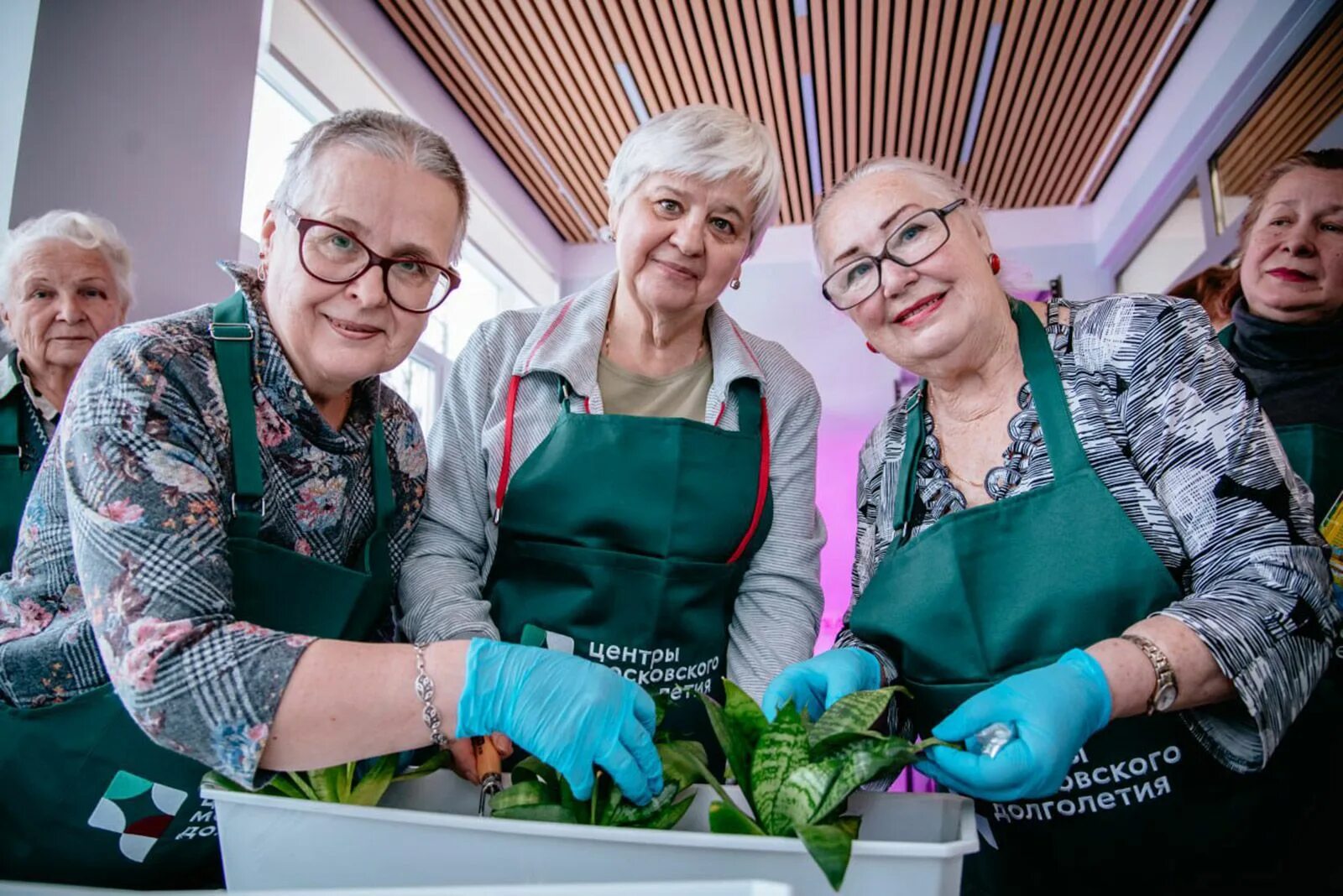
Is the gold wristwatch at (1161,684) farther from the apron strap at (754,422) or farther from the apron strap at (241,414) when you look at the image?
the apron strap at (241,414)

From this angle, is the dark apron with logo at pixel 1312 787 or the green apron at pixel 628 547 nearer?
the dark apron with logo at pixel 1312 787

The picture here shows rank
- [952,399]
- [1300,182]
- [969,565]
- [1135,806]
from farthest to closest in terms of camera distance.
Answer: [1300,182]
[952,399]
[969,565]
[1135,806]

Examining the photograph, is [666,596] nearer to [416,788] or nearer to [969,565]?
[969,565]

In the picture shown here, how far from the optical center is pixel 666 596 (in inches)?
53.5

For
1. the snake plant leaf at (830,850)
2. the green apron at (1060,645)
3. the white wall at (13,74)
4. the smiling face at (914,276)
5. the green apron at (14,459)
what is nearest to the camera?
the snake plant leaf at (830,850)

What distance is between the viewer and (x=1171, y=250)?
521cm

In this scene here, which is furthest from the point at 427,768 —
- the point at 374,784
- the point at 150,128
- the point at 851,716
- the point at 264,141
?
the point at 264,141

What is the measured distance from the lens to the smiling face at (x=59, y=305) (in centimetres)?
215

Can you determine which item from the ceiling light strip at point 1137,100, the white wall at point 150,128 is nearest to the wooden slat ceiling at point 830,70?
the ceiling light strip at point 1137,100

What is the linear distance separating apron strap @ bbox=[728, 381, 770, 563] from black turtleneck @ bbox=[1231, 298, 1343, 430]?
2.78 ft

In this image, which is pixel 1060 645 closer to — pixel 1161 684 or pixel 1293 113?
pixel 1161 684

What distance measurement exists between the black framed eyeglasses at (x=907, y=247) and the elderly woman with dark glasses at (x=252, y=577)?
608 mm

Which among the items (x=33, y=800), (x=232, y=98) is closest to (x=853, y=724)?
(x=33, y=800)

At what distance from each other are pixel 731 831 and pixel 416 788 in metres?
0.33
